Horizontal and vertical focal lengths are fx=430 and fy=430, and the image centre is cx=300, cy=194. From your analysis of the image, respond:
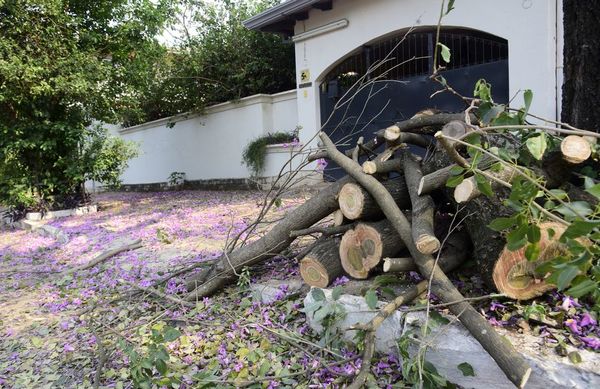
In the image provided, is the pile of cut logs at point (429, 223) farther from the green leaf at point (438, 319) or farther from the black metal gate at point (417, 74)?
the black metal gate at point (417, 74)

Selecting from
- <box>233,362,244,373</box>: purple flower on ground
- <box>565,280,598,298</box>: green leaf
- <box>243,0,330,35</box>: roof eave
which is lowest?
<box>233,362,244,373</box>: purple flower on ground

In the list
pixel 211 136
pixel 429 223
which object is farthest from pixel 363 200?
pixel 211 136

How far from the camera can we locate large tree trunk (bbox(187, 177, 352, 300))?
3.00 metres

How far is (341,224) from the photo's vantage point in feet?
9.37

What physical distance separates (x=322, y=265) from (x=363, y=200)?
47 centimetres

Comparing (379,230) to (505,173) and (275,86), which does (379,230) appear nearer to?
(505,173)

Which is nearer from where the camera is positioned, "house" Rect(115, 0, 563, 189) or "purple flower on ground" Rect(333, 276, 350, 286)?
"purple flower on ground" Rect(333, 276, 350, 286)

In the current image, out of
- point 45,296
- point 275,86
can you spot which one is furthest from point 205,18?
point 45,296

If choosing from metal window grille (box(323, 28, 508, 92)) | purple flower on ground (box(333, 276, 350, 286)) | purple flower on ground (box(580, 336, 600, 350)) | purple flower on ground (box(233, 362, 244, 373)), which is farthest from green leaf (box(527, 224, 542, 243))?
metal window grille (box(323, 28, 508, 92))

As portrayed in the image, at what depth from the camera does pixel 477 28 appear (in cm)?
634

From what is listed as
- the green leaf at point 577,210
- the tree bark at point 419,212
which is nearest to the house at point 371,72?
the tree bark at point 419,212

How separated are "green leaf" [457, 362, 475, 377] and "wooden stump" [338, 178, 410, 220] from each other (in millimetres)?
1039

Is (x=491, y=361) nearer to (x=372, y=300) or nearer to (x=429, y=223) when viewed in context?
(x=372, y=300)

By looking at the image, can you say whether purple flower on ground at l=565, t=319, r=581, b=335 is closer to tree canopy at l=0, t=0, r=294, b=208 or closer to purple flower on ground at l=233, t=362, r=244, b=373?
purple flower on ground at l=233, t=362, r=244, b=373
